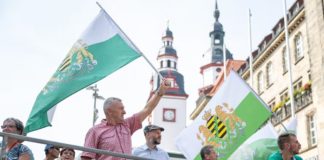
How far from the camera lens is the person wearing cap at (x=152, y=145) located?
22.9 ft

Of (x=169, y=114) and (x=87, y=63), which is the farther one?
(x=169, y=114)

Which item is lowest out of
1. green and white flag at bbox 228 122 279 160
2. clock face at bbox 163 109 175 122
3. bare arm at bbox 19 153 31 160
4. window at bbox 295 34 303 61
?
bare arm at bbox 19 153 31 160

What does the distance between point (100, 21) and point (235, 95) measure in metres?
3.05

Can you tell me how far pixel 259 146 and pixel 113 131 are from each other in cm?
426

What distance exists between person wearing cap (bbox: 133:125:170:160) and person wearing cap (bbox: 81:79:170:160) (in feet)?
3.99

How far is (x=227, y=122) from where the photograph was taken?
966cm

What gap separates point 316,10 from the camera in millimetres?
16750

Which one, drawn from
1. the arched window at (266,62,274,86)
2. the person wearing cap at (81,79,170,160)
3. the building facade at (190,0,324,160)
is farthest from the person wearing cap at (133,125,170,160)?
the arched window at (266,62,274,86)

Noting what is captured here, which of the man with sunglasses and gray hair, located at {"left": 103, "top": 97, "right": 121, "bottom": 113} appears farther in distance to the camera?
the man with sunglasses

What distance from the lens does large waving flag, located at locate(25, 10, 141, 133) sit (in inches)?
279

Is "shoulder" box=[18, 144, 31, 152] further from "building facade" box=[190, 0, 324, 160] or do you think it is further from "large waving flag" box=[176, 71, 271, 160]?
"building facade" box=[190, 0, 324, 160]

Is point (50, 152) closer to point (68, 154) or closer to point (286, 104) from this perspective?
point (68, 154)

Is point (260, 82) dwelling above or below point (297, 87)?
above

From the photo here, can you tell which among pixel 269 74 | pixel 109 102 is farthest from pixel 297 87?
pixel 109 102
